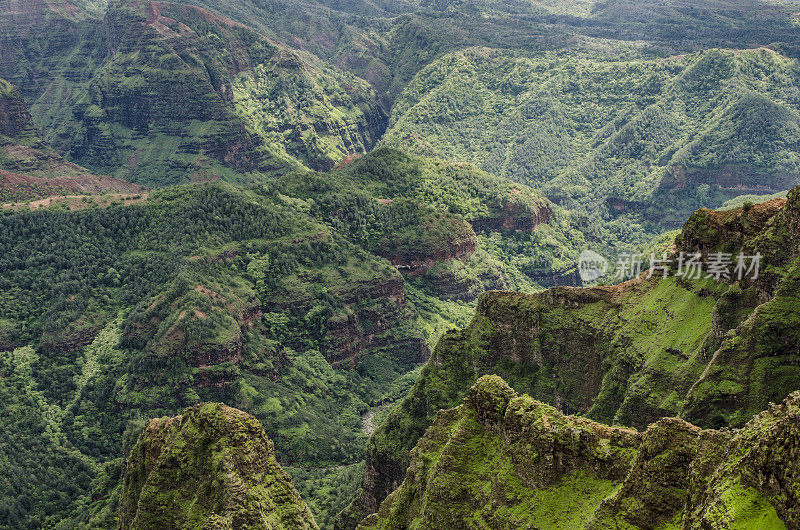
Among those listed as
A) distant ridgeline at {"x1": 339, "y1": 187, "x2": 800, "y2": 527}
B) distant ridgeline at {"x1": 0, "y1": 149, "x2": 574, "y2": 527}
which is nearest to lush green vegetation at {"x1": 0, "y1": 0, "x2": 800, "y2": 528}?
distant ridgeline at {"x1": 339, "y1": 187, "x2": 800, "y2": 527}

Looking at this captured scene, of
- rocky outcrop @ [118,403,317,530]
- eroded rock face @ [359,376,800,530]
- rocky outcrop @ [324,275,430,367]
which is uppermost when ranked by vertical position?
eroded rock face @ [359,376,800,530]

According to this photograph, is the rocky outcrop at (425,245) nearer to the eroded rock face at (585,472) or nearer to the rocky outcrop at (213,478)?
the rocky outcrop at (213,478)

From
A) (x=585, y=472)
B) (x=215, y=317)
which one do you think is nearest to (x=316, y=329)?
(x=215, y=317)

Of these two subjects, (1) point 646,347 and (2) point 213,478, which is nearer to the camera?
(2) point 213,478

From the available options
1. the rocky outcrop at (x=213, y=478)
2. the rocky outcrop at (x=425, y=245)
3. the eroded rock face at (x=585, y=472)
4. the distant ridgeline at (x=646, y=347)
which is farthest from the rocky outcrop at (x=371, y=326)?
the eroded rock face at (x=585, y=472)

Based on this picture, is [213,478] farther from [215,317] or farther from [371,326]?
[371,326]

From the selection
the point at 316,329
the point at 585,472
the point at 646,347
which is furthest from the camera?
the point at 316,329

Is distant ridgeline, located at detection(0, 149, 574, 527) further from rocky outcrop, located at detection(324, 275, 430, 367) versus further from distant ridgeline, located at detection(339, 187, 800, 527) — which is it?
distant ridgeline, located at detection(339, 187, 800, 527)
